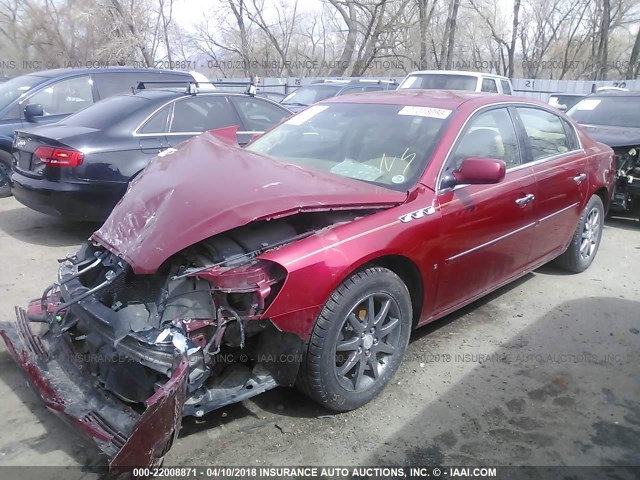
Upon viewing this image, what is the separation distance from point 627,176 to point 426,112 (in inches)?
166

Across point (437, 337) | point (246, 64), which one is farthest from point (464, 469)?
point (246, 64)

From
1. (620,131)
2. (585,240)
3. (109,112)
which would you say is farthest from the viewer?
(620,131)

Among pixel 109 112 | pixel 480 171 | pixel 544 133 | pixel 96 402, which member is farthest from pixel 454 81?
pixel 96 402

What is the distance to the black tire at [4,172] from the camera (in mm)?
7578

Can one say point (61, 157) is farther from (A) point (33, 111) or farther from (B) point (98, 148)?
(A) point (33, 111)

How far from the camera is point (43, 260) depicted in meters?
5.30

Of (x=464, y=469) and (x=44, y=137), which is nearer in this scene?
(x=464, y=469)

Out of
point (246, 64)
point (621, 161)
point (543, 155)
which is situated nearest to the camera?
point (543, 155)

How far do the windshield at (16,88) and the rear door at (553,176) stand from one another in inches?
259

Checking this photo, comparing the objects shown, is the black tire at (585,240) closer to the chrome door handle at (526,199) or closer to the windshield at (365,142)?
the chrome door handle at (526,199)

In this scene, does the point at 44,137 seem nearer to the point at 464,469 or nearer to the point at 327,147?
the point at 327,147

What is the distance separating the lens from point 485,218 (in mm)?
3691

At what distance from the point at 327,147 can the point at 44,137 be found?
331cm

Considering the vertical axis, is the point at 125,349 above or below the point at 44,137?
below
